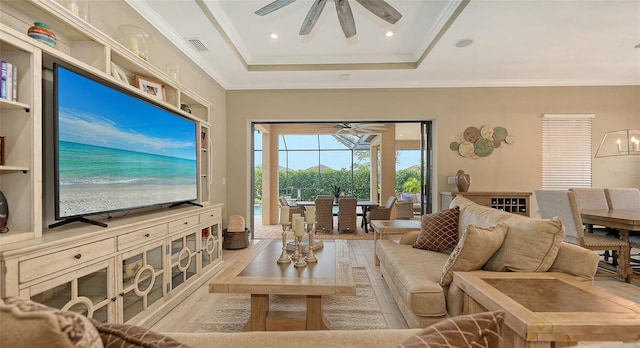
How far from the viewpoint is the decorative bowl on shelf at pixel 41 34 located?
163 cm

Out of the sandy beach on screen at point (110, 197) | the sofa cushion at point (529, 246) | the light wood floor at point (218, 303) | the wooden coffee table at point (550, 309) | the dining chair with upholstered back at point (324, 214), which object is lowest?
the light wood floor at point (218, 303)

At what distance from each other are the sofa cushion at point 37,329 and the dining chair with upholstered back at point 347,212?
552 centimetres

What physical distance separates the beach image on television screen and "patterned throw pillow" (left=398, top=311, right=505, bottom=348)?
2.10 m

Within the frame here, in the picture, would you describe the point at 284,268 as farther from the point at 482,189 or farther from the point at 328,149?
the point at 328,149

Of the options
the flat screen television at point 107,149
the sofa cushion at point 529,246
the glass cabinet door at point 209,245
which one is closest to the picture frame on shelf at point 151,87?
the flat screen television at point 107,149

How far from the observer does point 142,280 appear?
2.16 meters

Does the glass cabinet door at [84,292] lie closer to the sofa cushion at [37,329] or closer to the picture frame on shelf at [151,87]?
the sofa cushion at [37,329]

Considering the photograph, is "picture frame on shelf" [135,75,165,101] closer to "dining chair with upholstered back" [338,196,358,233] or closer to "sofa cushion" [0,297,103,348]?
"sofa cushion" [0,297,103,348]

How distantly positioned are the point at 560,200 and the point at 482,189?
1589 millimetres

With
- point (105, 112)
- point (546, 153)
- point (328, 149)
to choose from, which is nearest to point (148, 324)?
point (105, 112)

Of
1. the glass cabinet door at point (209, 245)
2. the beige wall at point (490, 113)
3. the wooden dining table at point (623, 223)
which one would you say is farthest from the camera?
the beige wall at point (490, 113)

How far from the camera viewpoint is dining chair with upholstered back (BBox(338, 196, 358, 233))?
19.6 feet

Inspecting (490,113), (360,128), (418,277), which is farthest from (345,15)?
(360,128)

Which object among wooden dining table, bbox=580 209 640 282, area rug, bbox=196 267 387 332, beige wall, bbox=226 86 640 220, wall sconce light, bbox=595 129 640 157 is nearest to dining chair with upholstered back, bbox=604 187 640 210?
wall sconce light, bbox=595 129 640 157
